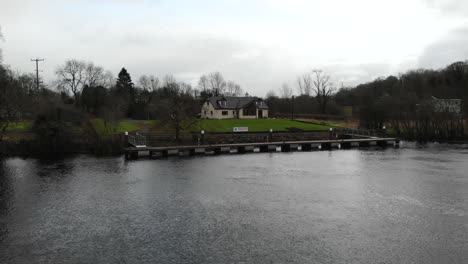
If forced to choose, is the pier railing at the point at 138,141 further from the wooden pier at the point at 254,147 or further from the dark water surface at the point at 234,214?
the dark water surface at the point at 234,214

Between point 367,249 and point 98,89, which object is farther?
point 98,89

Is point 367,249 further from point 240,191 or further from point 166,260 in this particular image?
point 240,191

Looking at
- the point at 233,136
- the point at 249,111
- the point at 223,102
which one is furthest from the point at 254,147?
the point at 223,102

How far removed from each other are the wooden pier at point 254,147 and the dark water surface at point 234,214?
20.6 ft

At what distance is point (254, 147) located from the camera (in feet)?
132

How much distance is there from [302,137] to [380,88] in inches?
2262

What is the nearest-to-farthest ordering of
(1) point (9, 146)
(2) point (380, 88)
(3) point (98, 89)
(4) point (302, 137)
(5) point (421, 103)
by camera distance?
(1) point (9, 146)
(4) point (302, 137)
(5) point (421, 103)
(3) point (98, 89)
(2) point (380, 88)

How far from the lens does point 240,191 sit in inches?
785

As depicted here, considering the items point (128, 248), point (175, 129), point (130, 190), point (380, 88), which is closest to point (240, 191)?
point (130, 190)

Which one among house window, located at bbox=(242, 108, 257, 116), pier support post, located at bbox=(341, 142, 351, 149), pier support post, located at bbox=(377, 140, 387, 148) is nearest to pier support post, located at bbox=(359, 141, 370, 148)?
pier support post, located at bbox=(377, 140, 387, 148)

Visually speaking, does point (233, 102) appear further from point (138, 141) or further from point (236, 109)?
point (138, 141)

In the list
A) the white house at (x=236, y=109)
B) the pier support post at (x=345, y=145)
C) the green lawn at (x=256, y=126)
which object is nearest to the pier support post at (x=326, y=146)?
the pier support post at (x=345, y=145)

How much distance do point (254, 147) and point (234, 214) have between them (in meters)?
24.9

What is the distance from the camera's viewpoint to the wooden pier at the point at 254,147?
1351 inches
